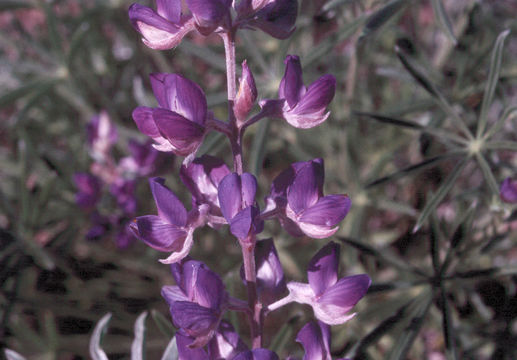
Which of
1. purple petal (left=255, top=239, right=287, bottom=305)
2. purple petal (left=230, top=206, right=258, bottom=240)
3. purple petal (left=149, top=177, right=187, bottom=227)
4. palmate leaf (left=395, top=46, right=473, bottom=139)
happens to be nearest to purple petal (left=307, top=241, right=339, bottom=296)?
purple petal (left=255, top=239, right=287, bottom=305)

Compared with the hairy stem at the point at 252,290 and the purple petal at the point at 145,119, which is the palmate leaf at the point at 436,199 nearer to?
the hairy stem at the point at 252,290

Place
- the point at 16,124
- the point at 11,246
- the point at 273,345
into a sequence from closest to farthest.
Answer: the point at 273,345
the point at 11,246
the point at 16,124

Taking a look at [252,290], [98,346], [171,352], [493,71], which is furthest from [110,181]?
[493,71]

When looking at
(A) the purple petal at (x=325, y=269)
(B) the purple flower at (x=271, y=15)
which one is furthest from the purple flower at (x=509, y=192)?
(B) the purple flower at (x=271, y=15)

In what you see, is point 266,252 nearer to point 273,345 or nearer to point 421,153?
point 273,345

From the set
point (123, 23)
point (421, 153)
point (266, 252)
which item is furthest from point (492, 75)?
point (123, 23)

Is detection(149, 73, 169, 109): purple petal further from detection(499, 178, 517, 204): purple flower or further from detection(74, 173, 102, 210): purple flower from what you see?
detection(74, 173, 102, 210): purple flower

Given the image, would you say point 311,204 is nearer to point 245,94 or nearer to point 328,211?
point 328,211
